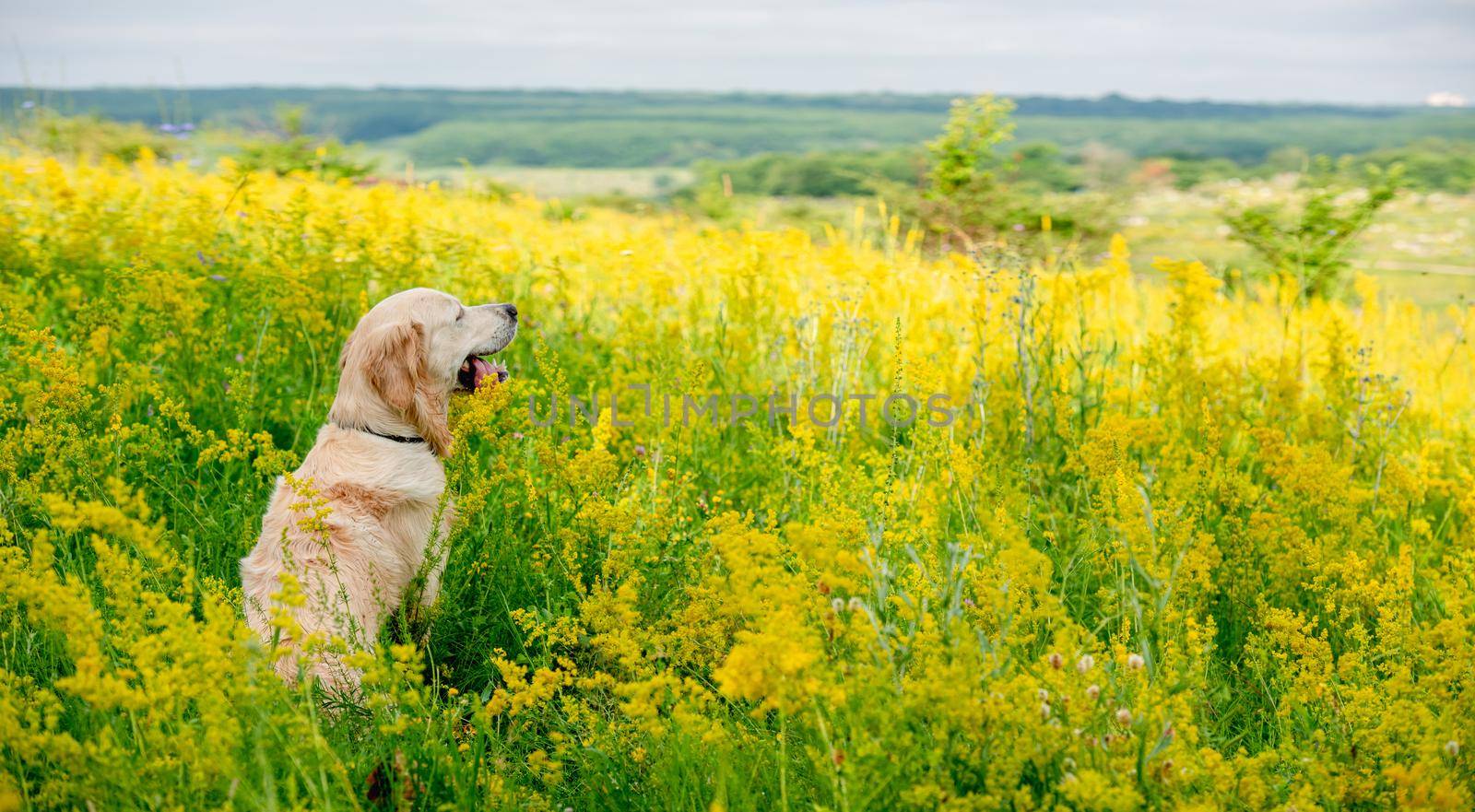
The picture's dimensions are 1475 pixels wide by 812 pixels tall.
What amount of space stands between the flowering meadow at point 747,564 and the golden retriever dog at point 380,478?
14 cm

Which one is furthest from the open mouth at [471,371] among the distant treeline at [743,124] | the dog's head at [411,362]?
the distant treeline at [743,124]

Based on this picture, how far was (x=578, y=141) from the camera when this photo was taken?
4975 centimetres

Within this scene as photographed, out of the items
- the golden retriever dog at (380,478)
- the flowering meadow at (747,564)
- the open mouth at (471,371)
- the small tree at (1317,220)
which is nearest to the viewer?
the flowering meadow at (747,564)

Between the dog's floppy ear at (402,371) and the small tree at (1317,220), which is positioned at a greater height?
the small tree at (1317,220)

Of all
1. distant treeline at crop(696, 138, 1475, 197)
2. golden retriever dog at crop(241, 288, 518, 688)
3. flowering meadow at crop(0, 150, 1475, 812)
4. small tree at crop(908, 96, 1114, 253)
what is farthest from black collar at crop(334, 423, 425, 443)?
small tree at crop(908, 96, 1114, 253)

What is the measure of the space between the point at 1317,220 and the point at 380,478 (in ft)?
30.6

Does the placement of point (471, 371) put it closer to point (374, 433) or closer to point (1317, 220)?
point (374, 433)

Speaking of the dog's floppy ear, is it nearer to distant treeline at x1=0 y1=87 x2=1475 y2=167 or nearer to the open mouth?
the open mouth

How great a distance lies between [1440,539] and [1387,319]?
2.93 meters

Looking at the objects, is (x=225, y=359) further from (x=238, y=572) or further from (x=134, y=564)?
(x=134, y=564)

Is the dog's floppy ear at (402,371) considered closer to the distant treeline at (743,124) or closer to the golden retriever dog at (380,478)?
the golden retriever dog at (380,478)

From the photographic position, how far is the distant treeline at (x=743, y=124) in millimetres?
45562

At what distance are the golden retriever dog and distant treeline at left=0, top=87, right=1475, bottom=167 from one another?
106ft

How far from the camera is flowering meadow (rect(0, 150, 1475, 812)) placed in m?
1.71
